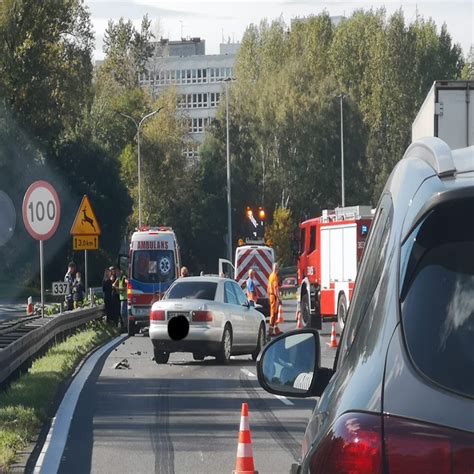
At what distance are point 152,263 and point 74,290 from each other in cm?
235

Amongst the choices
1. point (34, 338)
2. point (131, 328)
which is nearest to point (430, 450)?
point (34, 338)

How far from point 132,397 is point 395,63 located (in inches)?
2775

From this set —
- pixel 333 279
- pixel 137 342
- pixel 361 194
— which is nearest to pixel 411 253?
pixel 137 342

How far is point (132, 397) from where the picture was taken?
1756 cm

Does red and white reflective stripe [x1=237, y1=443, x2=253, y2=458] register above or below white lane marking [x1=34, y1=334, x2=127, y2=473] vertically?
above

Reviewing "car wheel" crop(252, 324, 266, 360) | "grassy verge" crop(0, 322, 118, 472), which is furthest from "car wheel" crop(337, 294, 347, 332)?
"grassy verge" crop(0, 322, 118, 472)

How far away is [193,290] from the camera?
965 inches

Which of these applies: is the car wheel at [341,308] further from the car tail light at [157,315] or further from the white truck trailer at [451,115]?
the white truck trailer at [451,115]

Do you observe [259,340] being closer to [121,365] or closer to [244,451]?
[121,365]

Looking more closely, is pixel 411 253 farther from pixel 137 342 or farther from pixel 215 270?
pixel 215 270

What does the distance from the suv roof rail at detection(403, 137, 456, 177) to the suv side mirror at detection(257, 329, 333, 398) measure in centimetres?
94

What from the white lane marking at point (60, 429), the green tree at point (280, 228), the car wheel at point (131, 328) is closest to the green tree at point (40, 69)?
the green tree at point (280, 228)

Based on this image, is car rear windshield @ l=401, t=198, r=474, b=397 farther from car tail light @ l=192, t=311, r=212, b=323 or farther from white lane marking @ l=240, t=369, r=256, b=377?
car tail light @ l=192, t=311, r=212, b=323

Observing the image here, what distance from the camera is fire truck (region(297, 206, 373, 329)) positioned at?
3381 centimetres
